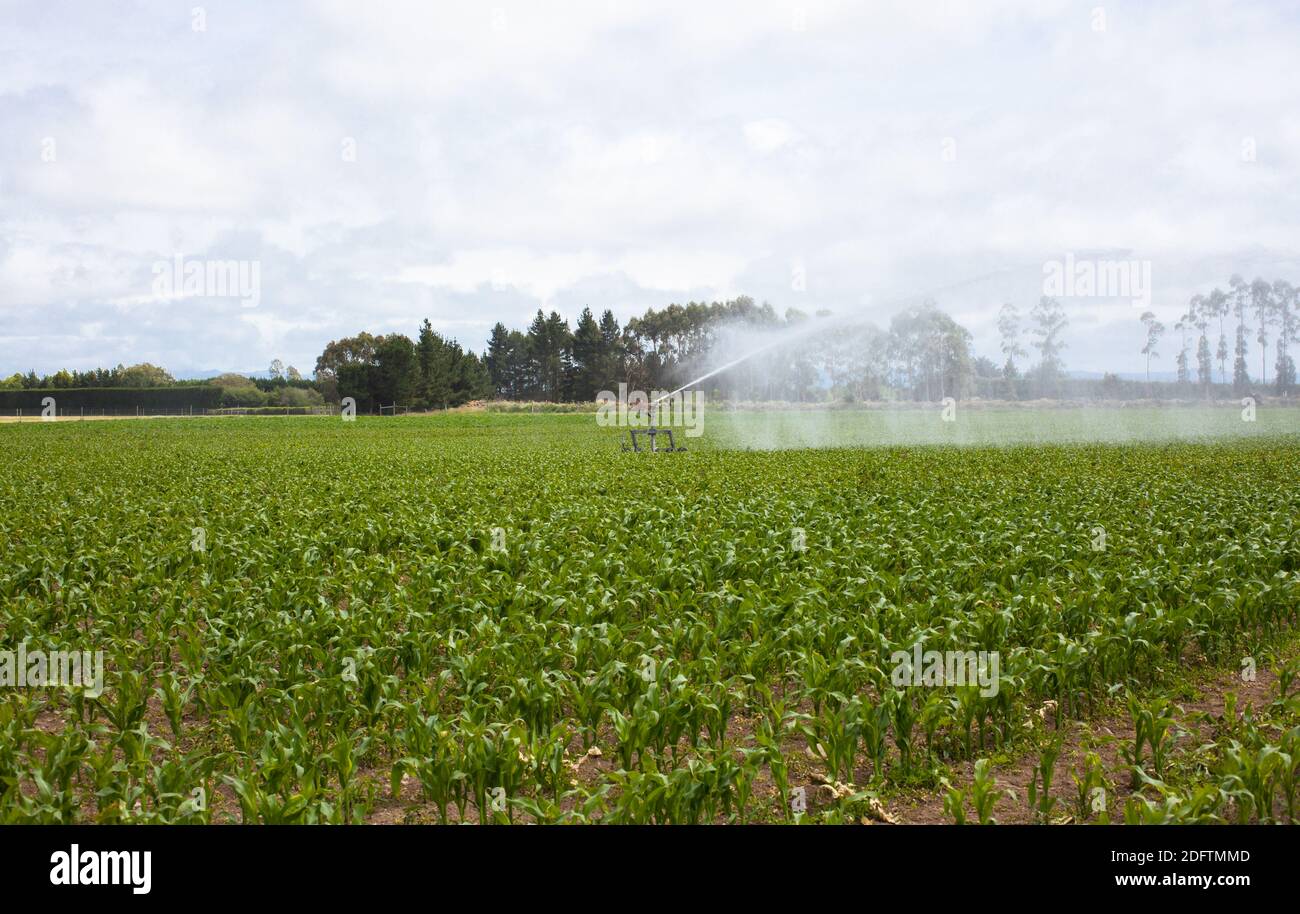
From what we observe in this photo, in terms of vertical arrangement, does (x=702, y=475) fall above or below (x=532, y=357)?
below

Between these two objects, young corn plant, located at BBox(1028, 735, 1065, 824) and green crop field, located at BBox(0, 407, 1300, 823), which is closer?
young corn plant, located at BBox(1028, 735, 1065, 824)

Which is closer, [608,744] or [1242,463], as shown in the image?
[608,744]

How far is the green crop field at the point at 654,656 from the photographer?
214 inches

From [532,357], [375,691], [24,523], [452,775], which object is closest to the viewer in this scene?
[452,775]

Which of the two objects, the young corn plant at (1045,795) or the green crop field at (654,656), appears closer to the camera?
the young corn plant at (1045,795)

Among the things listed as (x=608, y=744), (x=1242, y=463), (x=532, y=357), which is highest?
(x=532, y=357)

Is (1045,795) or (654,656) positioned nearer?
(1045,795)

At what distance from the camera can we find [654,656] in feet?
28.0

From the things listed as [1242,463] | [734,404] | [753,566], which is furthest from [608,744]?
[734,404]

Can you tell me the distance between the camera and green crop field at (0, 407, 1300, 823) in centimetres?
543

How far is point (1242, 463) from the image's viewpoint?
26.1 meters

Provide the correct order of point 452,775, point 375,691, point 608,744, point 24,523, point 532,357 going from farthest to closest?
1. point 532,357
2. point 24,523
3. point 375,691
4. point 608,744
5. point 452,775

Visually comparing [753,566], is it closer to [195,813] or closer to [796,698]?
[796,698]
